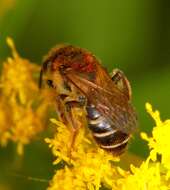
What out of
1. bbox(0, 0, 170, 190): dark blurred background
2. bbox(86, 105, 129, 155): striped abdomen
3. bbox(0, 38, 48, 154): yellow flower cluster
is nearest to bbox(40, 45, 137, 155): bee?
bbox(86, 105, 129, 155): striped abdomen

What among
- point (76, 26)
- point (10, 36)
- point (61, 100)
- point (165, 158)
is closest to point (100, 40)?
point (76, 26)

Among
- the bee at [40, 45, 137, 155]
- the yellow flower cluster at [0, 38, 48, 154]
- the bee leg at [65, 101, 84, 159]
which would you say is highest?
the bee at [40, 45, 137, 155]

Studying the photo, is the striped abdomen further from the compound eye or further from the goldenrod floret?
the compound eye

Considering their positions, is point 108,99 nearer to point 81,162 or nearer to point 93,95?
point 93,95

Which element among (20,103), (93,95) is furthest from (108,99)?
(20,103)

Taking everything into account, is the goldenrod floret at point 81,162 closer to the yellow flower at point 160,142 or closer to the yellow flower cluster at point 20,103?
the yellow flower at point 160,142
